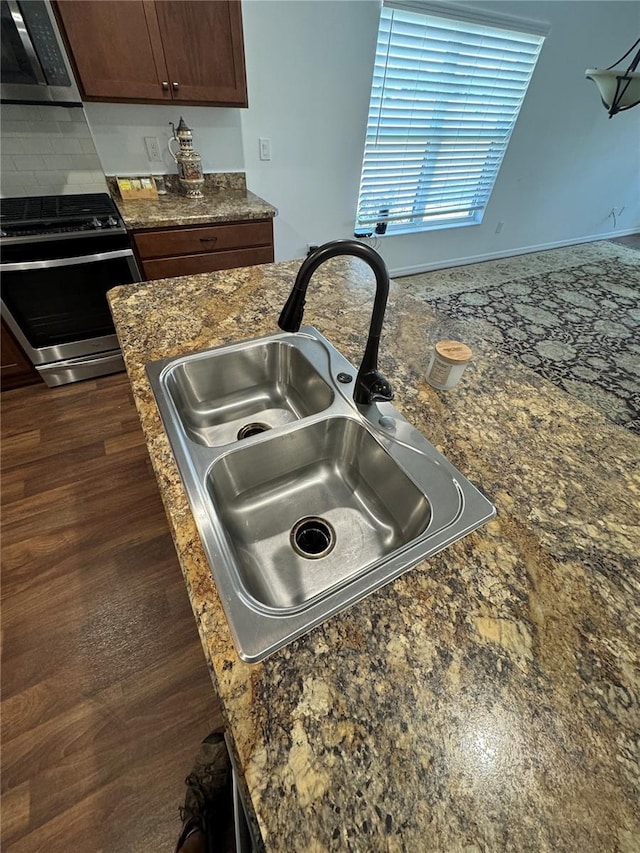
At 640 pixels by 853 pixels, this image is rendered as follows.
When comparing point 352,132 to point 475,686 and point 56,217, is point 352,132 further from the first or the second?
point 475,686

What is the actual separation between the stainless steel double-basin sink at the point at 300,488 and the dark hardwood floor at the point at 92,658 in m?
0.76

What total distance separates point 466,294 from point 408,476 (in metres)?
3.40

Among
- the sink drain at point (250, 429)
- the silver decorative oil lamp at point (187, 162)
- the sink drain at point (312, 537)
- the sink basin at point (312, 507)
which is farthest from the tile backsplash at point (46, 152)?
the sink drain at point (312, 537)

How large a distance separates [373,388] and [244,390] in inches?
17.1

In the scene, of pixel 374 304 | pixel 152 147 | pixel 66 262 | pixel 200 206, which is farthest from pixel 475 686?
pixel 152 147

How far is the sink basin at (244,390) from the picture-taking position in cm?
95

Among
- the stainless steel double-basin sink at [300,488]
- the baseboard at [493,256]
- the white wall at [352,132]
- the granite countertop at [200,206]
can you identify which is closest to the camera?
the stainless steel double-basin sink at [300,488]

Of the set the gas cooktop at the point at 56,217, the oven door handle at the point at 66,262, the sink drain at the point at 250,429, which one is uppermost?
the gas cooktop at the point at 56,217

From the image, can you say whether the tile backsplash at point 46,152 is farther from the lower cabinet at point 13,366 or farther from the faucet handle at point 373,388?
the faucet handle at point 373,388

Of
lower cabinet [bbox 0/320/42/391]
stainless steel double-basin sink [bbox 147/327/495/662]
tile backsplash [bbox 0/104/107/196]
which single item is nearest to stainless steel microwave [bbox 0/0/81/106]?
tile backsplash [bbox 0/104/107/196]

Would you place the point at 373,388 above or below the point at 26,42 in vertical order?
below

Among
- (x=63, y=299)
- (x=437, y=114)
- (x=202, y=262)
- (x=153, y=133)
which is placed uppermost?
(x=437, y=114)

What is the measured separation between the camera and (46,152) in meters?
1.94

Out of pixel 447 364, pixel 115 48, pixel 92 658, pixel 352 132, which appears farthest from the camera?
pixel 352 132
